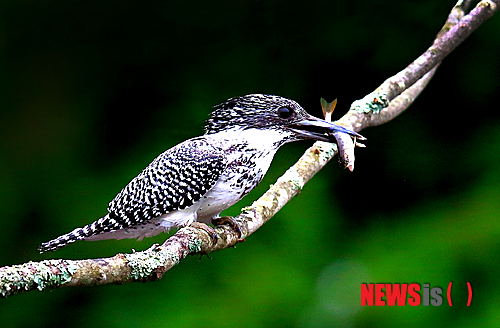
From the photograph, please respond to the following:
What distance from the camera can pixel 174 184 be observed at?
6.24 ft

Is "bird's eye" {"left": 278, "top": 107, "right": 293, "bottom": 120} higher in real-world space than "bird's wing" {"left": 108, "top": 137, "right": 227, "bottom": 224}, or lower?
higher

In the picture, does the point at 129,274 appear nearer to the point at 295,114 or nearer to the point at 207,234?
the point at 207,234

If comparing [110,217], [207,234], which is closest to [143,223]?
[110,217]

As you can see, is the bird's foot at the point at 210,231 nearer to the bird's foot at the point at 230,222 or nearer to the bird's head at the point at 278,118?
the bird's foot at the point at 230,222

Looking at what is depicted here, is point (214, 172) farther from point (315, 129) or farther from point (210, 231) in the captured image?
point (315, 129)

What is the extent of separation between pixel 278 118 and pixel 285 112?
3 centimetres

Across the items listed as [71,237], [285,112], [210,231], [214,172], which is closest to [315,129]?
[285,112]

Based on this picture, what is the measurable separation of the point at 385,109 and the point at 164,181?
121 cm

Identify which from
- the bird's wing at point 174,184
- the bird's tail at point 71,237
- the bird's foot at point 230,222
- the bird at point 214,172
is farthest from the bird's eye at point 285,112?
the bird's tail at point 71,237

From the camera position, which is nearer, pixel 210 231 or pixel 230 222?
pixel 210 231

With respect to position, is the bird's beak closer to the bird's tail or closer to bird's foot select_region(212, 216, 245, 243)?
bird's foot select_region(212, 216, 245, 243)

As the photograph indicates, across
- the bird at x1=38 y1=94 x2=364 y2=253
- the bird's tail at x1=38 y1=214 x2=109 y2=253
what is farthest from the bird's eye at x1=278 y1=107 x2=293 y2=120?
the bird's tail at x1=38 y1=214 x2=109 y2=253

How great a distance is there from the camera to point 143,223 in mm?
1951

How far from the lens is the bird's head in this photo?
1.89 metres
